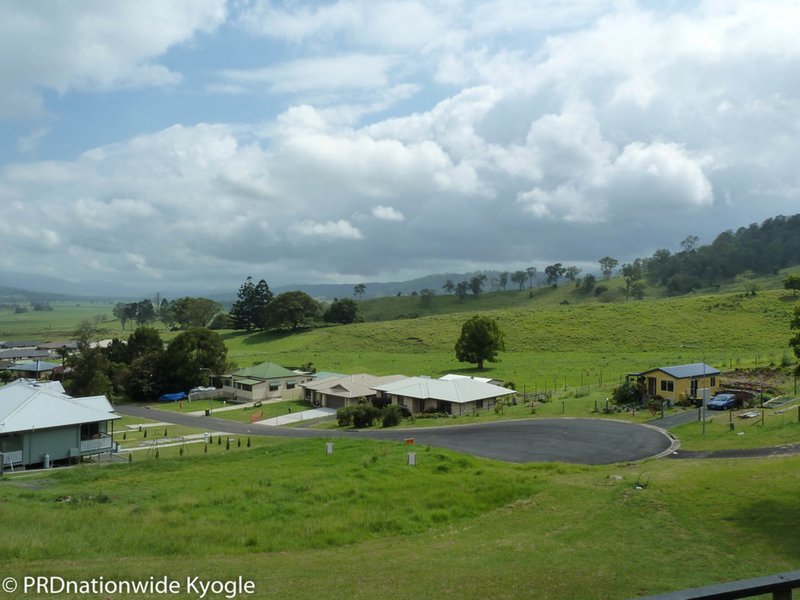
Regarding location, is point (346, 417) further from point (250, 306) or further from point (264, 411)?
point (250, 306)

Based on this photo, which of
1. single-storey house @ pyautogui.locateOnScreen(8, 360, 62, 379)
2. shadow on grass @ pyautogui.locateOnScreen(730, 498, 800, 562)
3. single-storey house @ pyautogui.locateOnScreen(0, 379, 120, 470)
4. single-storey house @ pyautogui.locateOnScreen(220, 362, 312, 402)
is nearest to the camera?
shadow on grass @ pyautogui.locateOnScreen(730, 498, 800, 562)

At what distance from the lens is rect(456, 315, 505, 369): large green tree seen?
75.7m

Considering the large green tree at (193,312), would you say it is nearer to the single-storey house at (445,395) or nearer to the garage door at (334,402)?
the garage door at (334,402)

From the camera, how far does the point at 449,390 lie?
5100 cm

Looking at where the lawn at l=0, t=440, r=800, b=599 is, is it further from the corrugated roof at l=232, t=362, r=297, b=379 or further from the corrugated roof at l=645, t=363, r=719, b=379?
the corrugated roof at l=232, t=362, r=297, b=379

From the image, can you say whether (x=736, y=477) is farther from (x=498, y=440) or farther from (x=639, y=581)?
(x=498, y=440)

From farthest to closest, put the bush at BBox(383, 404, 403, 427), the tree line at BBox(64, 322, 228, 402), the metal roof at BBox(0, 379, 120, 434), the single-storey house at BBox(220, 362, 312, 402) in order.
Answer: the tree line at BBox(64, 322, 228, 402) < the single-storey house at BBox(220, 362, 312, 402) < the bush at BBox(383, 404, 403, 427) < the metal roof at BBox(0, 379, 120, 434)

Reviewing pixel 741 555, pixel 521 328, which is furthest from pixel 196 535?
pixel 521 328

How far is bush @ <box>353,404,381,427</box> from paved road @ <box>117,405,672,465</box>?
195 cm

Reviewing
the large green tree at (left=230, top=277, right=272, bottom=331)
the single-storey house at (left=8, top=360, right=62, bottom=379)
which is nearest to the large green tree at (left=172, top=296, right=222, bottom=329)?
the large green tree at (left=230, top=277, right=272, bottom=331)

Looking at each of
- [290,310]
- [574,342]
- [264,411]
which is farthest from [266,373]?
[290,310]

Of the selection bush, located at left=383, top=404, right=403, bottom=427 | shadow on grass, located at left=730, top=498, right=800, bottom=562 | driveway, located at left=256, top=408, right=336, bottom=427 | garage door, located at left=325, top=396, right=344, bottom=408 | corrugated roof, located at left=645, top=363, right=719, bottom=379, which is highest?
corrugated roof, located at left=645, top=363, right=719, bottom=379

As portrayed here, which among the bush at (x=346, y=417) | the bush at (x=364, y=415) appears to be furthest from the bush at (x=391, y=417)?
the bush at (x=346, y=417)

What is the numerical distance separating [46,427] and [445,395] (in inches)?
1144
